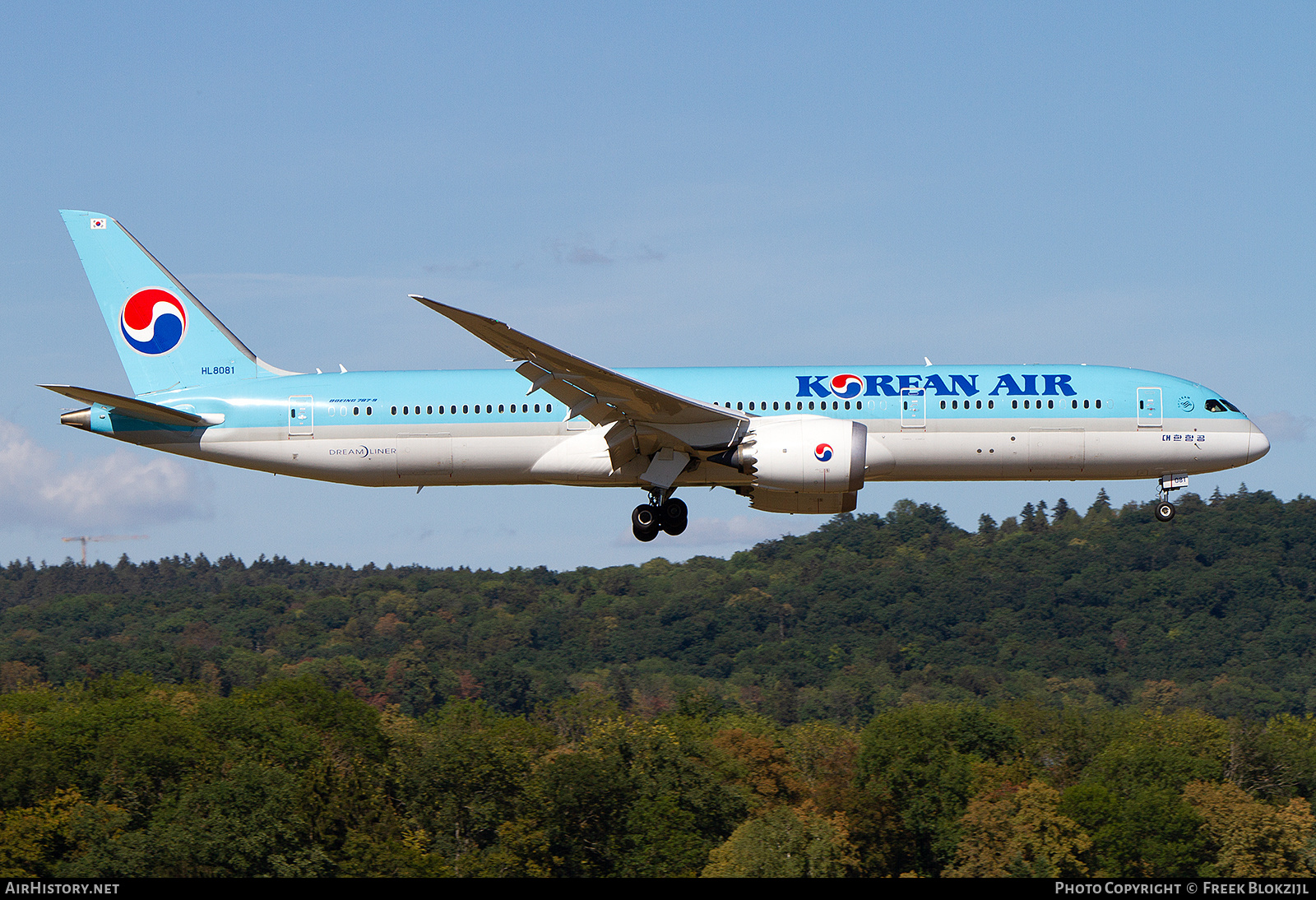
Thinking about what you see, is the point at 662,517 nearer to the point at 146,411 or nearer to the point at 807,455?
the point at 807,455

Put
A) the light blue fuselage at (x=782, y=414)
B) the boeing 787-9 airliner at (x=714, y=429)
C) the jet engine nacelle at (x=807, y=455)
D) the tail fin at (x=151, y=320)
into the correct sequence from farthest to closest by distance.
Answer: the tail fin at (x=151, y=320) → the light blue fuselage at (x=782, y=414) → the boeing 787-9 airliner at (x=714, y=429) → the jet engine nacelle at (x=807, y=455)

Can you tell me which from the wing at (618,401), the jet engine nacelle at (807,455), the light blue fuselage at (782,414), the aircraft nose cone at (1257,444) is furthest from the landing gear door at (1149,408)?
the wing at (618,401)

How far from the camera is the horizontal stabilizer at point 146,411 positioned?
39.2 m

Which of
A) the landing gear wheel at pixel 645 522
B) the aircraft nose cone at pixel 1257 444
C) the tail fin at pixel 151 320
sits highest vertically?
the tail fin at pixel 151 320

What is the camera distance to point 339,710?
106125 millimetres

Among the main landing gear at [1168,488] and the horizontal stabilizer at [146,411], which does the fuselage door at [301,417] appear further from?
the main landing gear at [1168,488]

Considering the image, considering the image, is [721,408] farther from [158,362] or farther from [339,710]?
[339,710]

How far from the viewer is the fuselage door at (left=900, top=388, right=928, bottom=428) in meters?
39.3

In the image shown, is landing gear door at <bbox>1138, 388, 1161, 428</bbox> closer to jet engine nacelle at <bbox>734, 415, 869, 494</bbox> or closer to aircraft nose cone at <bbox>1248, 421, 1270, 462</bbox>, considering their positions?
aircraft nose cone at <bbox>1248, 421, 1270, 462</bbox>

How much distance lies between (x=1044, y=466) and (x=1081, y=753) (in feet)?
248

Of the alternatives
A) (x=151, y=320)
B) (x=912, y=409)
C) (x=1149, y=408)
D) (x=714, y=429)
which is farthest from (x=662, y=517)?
(x=151, y=320)

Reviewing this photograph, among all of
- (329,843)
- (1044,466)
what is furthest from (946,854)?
(1044,466)

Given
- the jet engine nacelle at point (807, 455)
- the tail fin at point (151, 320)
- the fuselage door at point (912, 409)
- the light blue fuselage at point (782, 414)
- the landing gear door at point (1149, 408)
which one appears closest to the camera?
the jet engine nacelle at point (807, 455)

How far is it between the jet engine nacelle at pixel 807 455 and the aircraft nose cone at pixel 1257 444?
37.4ft
